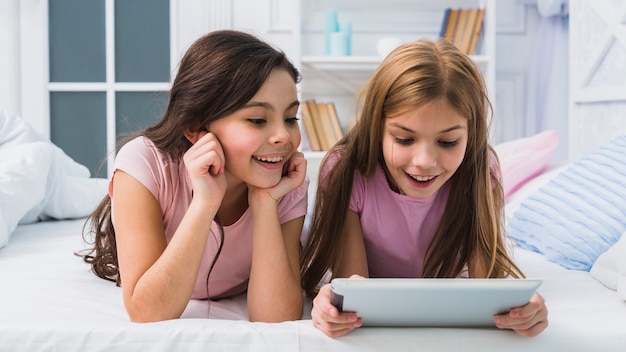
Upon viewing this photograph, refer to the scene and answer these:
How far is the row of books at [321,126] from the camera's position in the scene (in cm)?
351

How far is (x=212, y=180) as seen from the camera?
1.26 meters

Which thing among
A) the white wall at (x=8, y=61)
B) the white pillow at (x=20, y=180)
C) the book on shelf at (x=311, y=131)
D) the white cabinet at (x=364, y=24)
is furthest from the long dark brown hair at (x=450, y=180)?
the white wall at (x=8, y=61)

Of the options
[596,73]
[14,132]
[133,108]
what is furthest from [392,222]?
[133,108]

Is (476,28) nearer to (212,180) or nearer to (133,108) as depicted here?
(133,108)

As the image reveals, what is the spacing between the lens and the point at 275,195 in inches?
52.5

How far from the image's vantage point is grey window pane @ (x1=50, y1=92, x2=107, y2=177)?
12.7ft

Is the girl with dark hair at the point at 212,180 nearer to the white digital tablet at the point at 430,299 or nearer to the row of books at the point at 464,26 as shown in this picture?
the white digital tablet at the point at 430,299

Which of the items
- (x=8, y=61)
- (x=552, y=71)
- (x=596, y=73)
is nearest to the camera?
(x=596, y=73)

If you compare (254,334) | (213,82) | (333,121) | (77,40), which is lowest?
(254,334)

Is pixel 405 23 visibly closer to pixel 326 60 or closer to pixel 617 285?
pixel 326 60

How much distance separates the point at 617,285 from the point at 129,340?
88 centimetres

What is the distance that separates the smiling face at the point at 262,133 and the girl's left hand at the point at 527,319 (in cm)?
48

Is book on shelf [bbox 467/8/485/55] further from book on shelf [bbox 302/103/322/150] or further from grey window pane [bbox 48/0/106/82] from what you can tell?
grey window pane [bbox 48/0/106/82]

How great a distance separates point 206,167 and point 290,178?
18 centimetres
